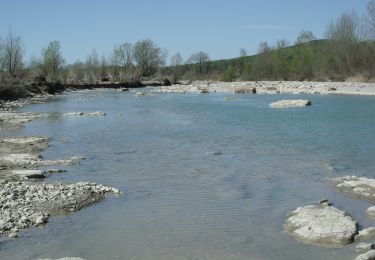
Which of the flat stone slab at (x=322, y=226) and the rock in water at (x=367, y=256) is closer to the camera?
the rock in water at (x=367, y=256)

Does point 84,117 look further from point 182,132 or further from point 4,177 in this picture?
point 4,177

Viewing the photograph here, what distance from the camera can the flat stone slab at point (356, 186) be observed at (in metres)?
11.8

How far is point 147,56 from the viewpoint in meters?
129

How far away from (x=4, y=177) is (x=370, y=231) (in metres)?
9.53

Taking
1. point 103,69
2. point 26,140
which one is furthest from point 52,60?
point 26,140

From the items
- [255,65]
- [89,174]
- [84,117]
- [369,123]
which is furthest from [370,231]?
[255,65]

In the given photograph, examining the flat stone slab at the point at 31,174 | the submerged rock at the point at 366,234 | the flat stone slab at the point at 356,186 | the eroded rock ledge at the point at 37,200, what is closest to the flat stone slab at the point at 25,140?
the flat stone slab at the point at 31,174

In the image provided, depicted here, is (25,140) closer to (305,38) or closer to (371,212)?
(371,212)

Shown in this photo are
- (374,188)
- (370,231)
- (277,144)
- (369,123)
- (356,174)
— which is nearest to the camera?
(370,231)

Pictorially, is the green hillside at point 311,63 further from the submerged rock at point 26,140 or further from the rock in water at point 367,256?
the rock in water at point 367,256

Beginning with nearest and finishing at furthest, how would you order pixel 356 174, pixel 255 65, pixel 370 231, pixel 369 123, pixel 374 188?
pixel 370 231 < pixel 374 188 < pixel 356 174 < pixel 369 123 < pixel 255 65

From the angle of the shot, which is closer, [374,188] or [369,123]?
[374,188]

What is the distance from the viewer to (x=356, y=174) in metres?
14.5

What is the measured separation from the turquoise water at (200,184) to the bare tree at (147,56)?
10025 cm
